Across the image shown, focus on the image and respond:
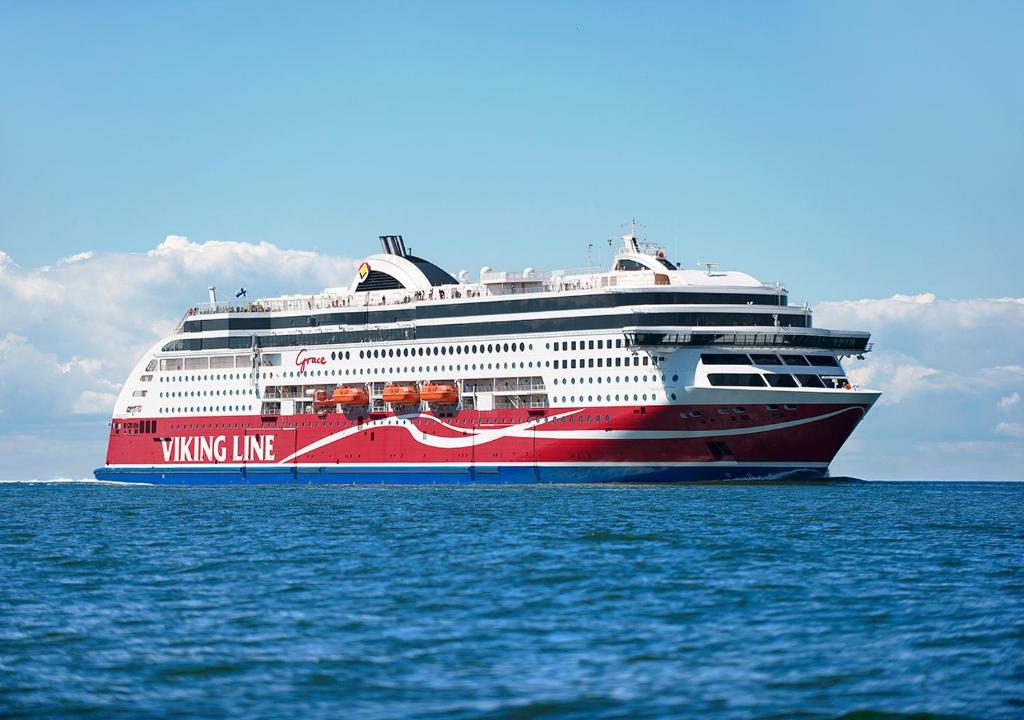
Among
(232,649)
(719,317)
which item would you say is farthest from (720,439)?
(232,649)

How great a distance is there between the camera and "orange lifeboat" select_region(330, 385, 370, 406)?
244ft

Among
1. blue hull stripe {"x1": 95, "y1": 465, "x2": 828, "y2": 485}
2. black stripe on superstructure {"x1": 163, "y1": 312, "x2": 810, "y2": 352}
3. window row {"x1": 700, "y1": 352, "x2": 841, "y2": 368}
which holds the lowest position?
blue hull stripe {"x1": 95, "y1": 465, "x2": 828, "y2": 485}

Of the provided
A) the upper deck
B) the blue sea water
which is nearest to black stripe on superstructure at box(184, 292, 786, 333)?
the upper deck

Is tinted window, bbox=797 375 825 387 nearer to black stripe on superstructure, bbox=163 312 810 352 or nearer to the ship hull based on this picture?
the ship hull

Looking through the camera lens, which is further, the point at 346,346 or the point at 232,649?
the point at 346,346

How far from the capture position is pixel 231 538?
38.8 meters

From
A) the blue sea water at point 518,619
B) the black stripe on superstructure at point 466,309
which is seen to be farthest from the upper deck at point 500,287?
the blue sea water at point 518,619

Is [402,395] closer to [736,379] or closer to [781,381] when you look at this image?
[736,379]

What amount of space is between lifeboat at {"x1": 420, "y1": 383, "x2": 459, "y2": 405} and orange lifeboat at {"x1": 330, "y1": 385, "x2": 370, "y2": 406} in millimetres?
4737

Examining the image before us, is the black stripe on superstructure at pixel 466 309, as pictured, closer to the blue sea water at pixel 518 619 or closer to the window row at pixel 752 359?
the window row at pixel 752 359

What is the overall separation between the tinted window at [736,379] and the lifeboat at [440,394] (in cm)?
1506

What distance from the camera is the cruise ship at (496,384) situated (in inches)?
2467

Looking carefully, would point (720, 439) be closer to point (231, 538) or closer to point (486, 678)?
point (231, 538)

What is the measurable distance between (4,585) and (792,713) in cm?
1927
